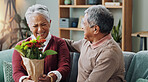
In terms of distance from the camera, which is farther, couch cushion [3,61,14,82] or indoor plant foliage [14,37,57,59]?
couch cushion [3,61,14,82]

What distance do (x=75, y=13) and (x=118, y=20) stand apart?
3.28 ft

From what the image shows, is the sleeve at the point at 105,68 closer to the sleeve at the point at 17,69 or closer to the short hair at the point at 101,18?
the short hair at the point at 101,18

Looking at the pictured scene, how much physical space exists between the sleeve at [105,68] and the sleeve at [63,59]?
16.9 inches

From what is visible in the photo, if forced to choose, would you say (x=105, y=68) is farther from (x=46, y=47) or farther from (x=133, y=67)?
(x=46, y=47)

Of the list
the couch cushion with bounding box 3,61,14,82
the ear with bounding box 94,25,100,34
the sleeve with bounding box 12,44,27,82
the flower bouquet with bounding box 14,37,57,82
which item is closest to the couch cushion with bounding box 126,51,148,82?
the ear with bounding box 94,25,100,34

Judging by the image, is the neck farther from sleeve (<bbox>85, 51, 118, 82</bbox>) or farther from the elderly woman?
the elderly woman

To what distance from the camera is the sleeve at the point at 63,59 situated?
87.2 inches

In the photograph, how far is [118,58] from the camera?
186 cm

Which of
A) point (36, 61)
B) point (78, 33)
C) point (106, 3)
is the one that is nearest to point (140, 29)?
point (106, 3)

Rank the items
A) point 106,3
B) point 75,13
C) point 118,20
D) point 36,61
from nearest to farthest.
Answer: point 36,61 < point 106,3 < point 118,20 < point 75,13

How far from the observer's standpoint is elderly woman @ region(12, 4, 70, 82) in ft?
7.22

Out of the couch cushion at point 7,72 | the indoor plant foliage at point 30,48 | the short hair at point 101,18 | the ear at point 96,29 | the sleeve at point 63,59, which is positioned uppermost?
the short hair at point 101,18

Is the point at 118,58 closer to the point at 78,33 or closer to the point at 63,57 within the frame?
the point at 63,57

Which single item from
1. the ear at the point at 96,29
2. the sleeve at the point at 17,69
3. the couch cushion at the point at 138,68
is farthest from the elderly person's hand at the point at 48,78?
the couch cushion at the point at 138,68
